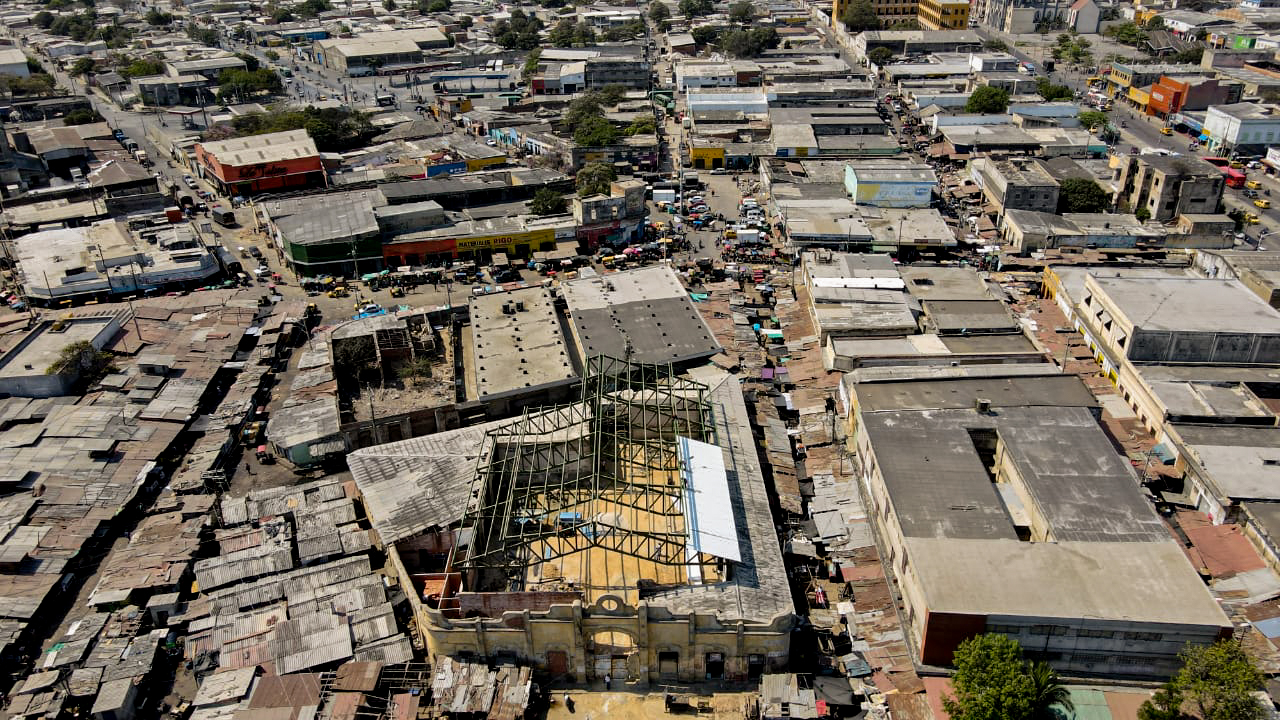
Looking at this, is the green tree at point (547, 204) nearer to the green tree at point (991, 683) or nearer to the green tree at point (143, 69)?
the green tree at point (991, 683)

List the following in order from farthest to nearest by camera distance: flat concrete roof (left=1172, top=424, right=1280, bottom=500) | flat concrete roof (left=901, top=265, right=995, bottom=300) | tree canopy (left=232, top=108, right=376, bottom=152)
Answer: tree canopy (left=232, top=108, right=376, bottom=152)
flat concrete roof (left=901, top=265, right=995, bottom=300)
flat concrete roof (left=1172, top=424, right=1280, bottom=500)

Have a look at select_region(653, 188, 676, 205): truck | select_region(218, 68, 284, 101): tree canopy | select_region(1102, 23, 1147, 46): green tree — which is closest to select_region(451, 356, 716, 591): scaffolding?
select_region(653, 188, 676, 205): truck

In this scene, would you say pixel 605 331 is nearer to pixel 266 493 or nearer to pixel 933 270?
pixel 266 493

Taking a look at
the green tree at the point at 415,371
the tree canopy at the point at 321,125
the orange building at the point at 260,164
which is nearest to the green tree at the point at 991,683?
the green tree at the point at 415,371

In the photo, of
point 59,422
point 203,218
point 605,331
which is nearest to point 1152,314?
point 605,331

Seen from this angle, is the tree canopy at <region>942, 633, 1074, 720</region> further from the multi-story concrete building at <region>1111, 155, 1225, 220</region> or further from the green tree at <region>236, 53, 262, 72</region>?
the green tree at <region>236, 53, 262, 72</region>

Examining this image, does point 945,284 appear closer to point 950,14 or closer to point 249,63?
point 950,14
